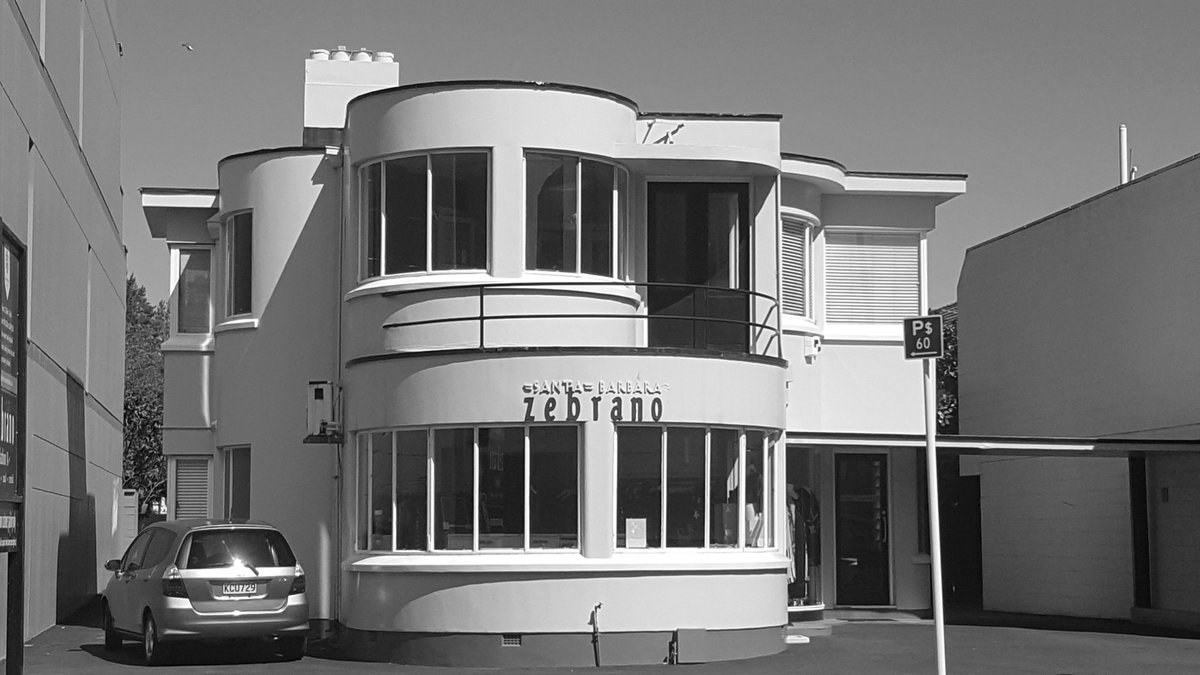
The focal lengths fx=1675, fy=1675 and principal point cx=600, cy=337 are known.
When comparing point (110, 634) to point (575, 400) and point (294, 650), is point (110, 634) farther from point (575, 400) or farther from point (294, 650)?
point (575, 400)

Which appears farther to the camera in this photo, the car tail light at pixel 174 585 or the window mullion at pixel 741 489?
the window mullion at pixel 741 489

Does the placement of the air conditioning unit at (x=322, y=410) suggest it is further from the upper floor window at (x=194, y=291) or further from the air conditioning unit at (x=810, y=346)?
the air conditioning unit at (x=810, y=346)

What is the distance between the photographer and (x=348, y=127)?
74.2 ft

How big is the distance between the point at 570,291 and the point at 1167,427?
11848mm

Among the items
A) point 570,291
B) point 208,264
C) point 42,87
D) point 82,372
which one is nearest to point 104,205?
point 82,372

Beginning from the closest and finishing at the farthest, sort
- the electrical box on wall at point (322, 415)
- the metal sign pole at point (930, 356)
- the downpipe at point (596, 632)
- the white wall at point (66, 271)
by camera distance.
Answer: the metal sign pole at point (930, 356), the downpipe at point (596, 632), the electrical box on wall at point (322, 415), the white wall at point (66, 271)

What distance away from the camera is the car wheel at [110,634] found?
21.9 meters

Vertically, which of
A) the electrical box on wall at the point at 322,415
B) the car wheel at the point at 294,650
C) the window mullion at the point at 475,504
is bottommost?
the car wheel at the point at 294,650

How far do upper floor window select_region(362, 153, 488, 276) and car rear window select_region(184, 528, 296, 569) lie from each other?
3.97 metres

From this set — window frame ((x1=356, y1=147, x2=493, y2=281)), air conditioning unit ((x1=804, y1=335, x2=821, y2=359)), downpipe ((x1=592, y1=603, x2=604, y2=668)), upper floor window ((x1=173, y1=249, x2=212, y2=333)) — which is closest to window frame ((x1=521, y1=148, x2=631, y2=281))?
window frame ((x1=356, y1=147, x2=493, y2=281))

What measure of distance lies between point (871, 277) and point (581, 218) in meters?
6.34

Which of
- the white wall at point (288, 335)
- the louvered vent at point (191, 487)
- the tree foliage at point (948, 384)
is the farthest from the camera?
the tree foliage at point (948, 384)

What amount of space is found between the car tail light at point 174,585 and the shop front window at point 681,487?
5179 millimetres

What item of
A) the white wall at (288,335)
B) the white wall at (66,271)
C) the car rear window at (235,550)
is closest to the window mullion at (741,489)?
the car rear window at (235,550)
